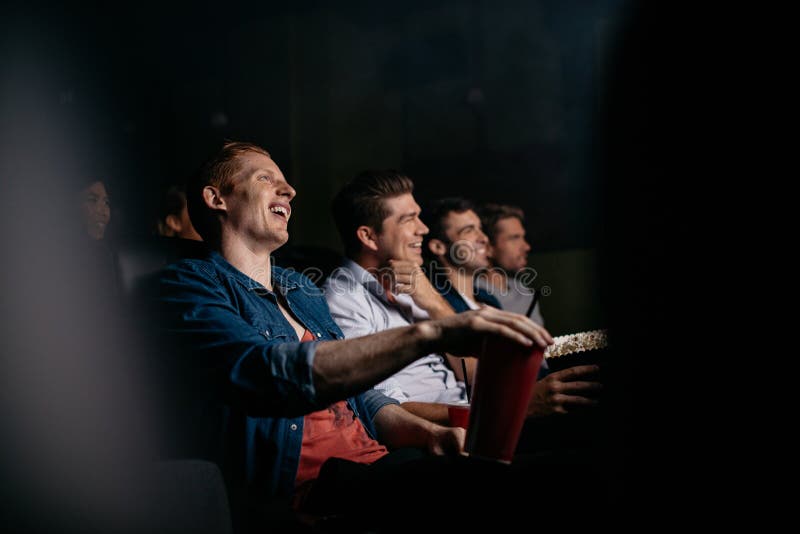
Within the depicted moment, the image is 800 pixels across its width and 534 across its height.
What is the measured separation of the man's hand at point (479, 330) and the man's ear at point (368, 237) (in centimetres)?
139

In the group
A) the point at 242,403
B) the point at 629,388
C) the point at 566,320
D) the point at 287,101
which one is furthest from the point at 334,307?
the point at 287,101

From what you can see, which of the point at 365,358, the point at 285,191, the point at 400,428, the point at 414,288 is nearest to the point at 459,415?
the point at 400,428

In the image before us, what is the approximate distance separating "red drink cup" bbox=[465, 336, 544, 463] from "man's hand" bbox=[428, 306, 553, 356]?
0.4 inches

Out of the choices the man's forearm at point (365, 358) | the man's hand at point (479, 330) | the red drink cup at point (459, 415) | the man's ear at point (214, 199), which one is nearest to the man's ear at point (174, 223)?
the man's ear at point (214, 199)

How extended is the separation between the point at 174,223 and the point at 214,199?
115 cm

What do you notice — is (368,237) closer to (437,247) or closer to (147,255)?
(437,247)

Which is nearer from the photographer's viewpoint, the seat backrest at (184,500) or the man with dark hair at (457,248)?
the seat backrest at (184,500)

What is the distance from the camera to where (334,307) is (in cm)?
201

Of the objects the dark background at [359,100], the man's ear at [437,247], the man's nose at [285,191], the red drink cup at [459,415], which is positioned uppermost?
the dark background at [359,100]

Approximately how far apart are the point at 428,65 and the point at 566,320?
1.70 metres

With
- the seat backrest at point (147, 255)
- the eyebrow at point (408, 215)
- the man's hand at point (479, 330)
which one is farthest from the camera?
the eyebrow at point (408, 215)

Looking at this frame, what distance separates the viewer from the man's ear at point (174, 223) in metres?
2.56

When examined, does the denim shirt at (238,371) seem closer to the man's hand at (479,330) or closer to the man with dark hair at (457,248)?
the man's hand at (479,330)

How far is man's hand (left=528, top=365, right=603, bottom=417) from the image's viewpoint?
1.38m
